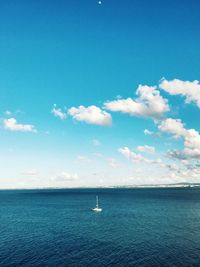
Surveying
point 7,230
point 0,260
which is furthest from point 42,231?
point 0,260

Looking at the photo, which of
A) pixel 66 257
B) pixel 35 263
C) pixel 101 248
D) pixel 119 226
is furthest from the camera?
pixel 119 226

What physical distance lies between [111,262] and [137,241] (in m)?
21.9

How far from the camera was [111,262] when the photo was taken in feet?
229

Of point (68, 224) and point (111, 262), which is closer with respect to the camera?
point (111, 262)

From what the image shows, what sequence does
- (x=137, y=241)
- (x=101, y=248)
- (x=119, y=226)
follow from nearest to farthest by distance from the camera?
(x=101, y=248)
(x=137, y=241)
(x=119, y=226)

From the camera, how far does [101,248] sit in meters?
82.0

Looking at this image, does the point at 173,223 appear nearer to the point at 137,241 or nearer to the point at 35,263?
the point at 137,241

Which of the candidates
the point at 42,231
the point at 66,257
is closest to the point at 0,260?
the point at 66,257

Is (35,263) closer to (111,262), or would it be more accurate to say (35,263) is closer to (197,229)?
(111,262)

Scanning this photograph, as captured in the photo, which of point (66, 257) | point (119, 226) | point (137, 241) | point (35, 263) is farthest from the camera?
point (119, 226)

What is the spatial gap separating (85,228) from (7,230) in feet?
101

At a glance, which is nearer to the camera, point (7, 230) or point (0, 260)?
point (0, 260)

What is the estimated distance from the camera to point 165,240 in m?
90.9

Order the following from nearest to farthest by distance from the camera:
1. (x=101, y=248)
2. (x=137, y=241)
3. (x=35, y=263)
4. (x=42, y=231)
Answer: (x=35, y=263) < (x=101, y=248) < (x=137, y=241) < (x=42, y=231)
